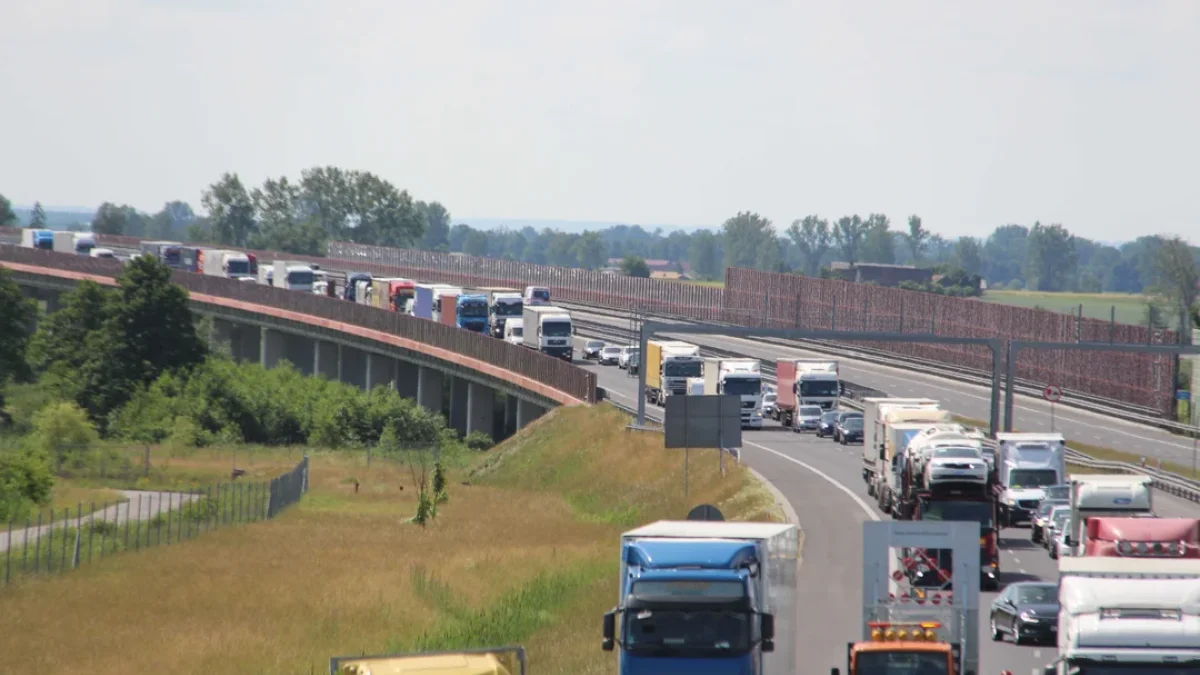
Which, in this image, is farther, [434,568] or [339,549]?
[339,549]

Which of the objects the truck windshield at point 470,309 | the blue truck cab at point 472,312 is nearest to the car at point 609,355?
the blue truck cab at point 472,312

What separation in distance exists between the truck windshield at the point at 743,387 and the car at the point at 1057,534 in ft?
109

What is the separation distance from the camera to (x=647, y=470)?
222 feet

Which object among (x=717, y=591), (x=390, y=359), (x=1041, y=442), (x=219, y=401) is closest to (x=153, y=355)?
(x=219, y=401)

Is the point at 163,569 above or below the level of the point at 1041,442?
below

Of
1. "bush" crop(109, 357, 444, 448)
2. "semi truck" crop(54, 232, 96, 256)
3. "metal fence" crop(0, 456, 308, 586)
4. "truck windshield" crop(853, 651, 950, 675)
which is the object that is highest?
"semi truck" crop(54, 232, 96, 256)

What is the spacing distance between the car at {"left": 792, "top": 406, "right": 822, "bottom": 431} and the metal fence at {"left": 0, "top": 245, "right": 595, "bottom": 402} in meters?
10.6

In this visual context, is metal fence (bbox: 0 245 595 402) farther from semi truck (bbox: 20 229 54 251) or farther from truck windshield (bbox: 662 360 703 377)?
semi truck (bbox: 20 229 54 251)

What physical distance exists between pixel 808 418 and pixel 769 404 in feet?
31.1

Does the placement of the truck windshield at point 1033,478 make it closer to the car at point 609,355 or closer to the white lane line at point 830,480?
the white lane line at point 830,480

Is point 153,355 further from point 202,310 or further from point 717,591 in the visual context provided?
point 717,591

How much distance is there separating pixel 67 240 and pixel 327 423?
89.6m

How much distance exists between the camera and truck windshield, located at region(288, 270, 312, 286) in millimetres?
139375

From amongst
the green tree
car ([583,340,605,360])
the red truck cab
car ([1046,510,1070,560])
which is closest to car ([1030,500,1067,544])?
car ([1046,510,1070,560])
